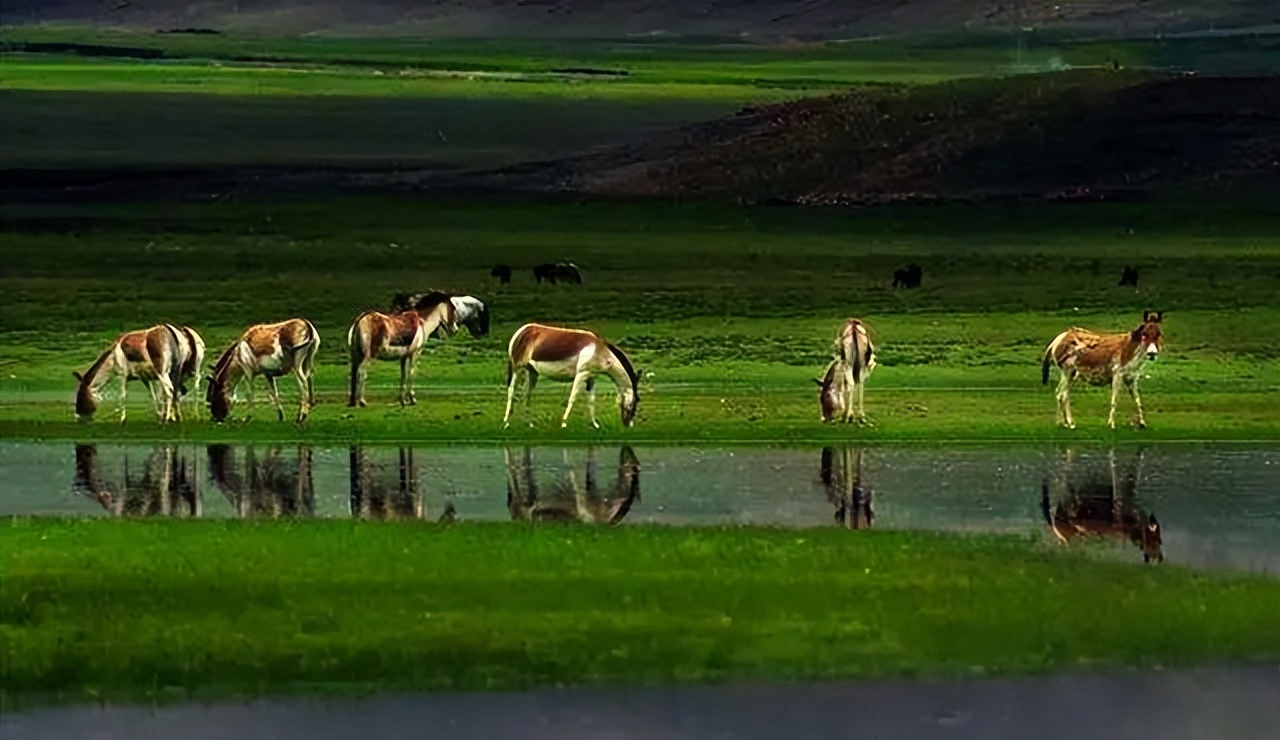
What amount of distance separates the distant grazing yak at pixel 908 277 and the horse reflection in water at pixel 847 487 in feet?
54.6

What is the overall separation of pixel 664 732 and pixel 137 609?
13.0ft

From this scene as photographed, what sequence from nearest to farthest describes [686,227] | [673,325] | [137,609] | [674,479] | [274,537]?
1. [137,609]
2. [274,537]
3. [674,479]
4. [673,325]
5. [686,227]

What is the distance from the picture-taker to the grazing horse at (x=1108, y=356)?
78.0 ft

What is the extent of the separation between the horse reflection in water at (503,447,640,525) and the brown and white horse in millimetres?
4740

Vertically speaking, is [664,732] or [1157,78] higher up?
[1157,78]

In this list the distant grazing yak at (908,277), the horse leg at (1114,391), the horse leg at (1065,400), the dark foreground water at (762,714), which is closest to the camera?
the dark foreground water at (762,714)

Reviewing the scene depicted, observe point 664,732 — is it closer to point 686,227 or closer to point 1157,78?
point 686,227

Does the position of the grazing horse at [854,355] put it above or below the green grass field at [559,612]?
above

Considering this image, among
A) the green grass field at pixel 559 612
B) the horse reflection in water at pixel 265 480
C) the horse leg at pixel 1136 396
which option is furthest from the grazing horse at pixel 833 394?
the green grass field at pixel 559 612

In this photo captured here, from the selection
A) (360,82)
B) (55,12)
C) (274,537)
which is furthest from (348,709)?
(55,12)

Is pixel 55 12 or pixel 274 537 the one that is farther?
pixel 55 12

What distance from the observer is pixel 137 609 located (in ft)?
45.1

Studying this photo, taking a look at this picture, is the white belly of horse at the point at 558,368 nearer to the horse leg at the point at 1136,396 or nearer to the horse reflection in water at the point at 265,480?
the horse reflection in water at the point at 265,480

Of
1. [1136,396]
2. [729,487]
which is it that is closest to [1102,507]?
[729,487]
